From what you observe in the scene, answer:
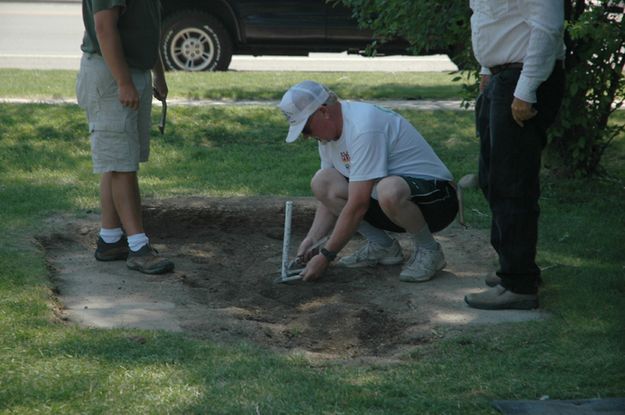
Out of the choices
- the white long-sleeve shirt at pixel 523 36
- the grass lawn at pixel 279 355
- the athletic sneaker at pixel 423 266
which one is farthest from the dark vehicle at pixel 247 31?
the white long-sleeve shirt at pixel 523 36

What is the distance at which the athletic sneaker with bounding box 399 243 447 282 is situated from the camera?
18.5 feet

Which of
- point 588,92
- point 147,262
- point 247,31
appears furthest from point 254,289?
point 247,31

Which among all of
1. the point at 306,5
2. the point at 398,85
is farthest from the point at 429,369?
the point at 306,5

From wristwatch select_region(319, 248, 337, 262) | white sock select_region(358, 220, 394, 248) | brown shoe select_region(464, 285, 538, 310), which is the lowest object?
brown shoe select_region(464, 285, 538, 310)

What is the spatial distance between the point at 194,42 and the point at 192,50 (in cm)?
10

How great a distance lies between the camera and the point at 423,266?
18.5ft

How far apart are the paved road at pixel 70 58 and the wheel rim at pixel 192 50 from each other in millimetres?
1099

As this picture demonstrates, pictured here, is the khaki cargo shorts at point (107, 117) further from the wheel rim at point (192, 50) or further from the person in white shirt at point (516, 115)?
the wheel rim at point (192, 50)

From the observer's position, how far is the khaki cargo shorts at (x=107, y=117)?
5.69 meters

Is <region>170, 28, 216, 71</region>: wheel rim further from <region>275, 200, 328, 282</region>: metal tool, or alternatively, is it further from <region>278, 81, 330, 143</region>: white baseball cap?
<region>278, 81, 330, 143</region>: white baseball cap

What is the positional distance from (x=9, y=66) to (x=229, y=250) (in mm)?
8638

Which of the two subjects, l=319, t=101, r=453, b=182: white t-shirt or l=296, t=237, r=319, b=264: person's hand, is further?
l=296, t=237, r=319, b=264: person's hand

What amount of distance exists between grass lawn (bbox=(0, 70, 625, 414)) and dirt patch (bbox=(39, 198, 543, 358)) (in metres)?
0.20

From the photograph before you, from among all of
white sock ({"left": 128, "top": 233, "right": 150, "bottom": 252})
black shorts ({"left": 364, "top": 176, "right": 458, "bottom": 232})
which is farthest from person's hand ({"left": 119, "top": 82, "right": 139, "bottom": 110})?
black shorts ({"left": 364, "top": 176, "right": 458, "bottom": 232})
